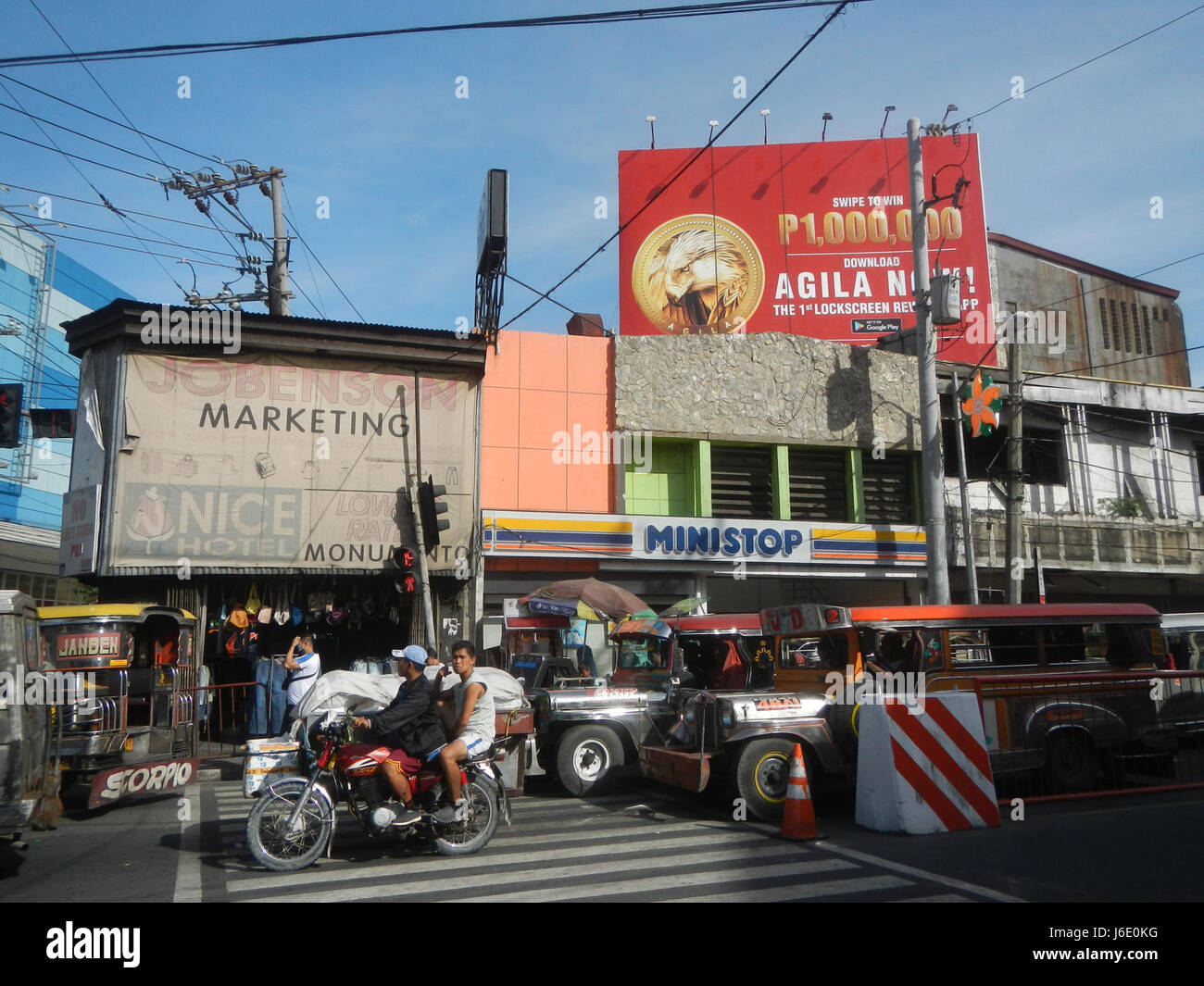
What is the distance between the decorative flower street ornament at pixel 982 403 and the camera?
21.4 metres

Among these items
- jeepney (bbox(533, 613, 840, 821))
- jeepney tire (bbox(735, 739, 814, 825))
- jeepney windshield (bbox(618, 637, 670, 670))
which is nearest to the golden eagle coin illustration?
jeepney (bbox(533, 613, 840, 821))

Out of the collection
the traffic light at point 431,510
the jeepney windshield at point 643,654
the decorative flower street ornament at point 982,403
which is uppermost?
the decorative flower street ornament at point 982,403

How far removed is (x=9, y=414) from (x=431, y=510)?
6918 millimetres

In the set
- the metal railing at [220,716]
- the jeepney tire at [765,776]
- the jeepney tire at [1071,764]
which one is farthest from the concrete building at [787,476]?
the jeepney tire at [1071,764]

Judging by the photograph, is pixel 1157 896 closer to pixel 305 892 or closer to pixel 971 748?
pixel 971 748

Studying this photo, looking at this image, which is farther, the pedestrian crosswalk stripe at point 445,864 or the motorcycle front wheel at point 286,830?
the motorcycle front wheel at point 286,830

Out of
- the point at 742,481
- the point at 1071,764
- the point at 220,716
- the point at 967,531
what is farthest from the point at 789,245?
the point at 220,716

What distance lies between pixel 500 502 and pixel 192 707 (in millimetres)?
7942

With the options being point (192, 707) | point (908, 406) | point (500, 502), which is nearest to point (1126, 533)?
point (908, 406)

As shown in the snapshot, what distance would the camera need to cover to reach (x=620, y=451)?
20469mm

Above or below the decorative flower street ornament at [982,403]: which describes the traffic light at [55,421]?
below

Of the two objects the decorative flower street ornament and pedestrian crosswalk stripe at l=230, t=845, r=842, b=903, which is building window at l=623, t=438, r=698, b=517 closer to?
the decorative flower street ornament

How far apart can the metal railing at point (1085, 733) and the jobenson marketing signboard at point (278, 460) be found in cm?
1097

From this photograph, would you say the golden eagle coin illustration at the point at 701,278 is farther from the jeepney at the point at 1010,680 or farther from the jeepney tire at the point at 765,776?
the jeepney tire at the point at 765,776
